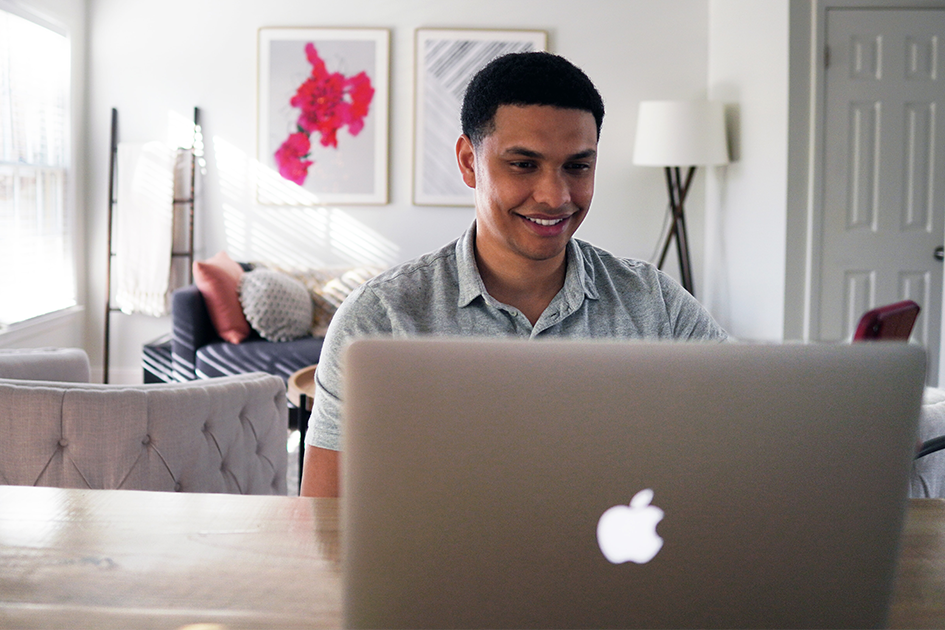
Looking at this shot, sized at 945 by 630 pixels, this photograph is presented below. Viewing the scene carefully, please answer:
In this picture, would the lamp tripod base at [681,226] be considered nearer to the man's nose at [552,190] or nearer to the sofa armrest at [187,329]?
the sofa armrest at [187,329]

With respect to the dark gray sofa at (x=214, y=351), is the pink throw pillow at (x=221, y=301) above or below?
above

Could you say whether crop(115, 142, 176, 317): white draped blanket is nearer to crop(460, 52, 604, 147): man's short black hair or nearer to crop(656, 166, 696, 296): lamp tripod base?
crop(656, 166, 696, 296): lamp tripod base

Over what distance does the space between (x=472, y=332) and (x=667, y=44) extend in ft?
13.9

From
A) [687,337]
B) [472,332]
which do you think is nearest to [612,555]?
[472,332]

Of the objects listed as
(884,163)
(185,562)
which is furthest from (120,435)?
(884,163)

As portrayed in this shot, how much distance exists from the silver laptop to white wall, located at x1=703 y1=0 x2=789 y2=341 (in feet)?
10.7

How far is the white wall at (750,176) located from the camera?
13.2ft

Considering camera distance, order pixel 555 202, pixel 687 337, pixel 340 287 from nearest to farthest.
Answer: pixel 555 202 → pixel 687 337 → pixel 340 287

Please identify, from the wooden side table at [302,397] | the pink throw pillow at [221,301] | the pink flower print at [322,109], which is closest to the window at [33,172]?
the pink throw pillow at [221,301]

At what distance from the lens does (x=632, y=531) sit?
0.62m

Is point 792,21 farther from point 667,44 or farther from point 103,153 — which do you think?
point 103,153

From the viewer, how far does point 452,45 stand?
498 centimetres

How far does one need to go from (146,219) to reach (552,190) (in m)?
4.20

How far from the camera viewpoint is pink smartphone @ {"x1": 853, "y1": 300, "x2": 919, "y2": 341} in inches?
70.8
